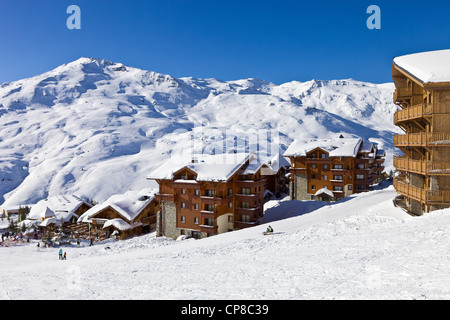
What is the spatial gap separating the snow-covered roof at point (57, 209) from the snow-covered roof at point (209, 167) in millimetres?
24965

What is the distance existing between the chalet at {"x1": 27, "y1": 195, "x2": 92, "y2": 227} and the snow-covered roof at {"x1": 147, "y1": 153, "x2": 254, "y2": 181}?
75.9ft

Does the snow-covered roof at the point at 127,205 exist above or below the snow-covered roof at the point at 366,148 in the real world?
below

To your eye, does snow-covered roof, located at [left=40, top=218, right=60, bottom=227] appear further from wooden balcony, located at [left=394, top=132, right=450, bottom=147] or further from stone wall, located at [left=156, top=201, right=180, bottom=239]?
wooden balcony, located at [left=394, top=132, right=450, bottom=147]

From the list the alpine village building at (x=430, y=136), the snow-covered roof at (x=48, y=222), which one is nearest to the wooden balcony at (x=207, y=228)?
the alpine village building at (x=430, y=136)

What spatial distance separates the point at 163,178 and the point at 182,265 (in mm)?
24328

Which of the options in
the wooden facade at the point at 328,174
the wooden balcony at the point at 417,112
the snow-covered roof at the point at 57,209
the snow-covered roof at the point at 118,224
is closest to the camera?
the wooden balcony at the point at 417,112

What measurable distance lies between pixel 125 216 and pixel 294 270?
3860 centimetres

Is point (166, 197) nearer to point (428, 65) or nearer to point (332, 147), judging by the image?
point (332, 147)

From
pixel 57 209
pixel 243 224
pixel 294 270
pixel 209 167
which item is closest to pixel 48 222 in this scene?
pixel 57 209

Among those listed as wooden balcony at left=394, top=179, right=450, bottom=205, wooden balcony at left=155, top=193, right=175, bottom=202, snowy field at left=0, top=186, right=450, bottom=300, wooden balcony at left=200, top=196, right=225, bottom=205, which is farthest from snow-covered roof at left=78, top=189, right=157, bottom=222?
wooden balcony at left=394, top=179, right=450, bottom=205

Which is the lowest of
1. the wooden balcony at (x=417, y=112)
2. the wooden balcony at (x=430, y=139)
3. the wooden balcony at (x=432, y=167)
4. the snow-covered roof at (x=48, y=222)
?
the snow-covered roof at (x=48, y=222)

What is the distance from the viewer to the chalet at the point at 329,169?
5525cm

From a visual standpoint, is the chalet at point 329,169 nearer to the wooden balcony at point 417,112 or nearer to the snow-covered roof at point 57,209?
the wooden balcony at point 417,112
